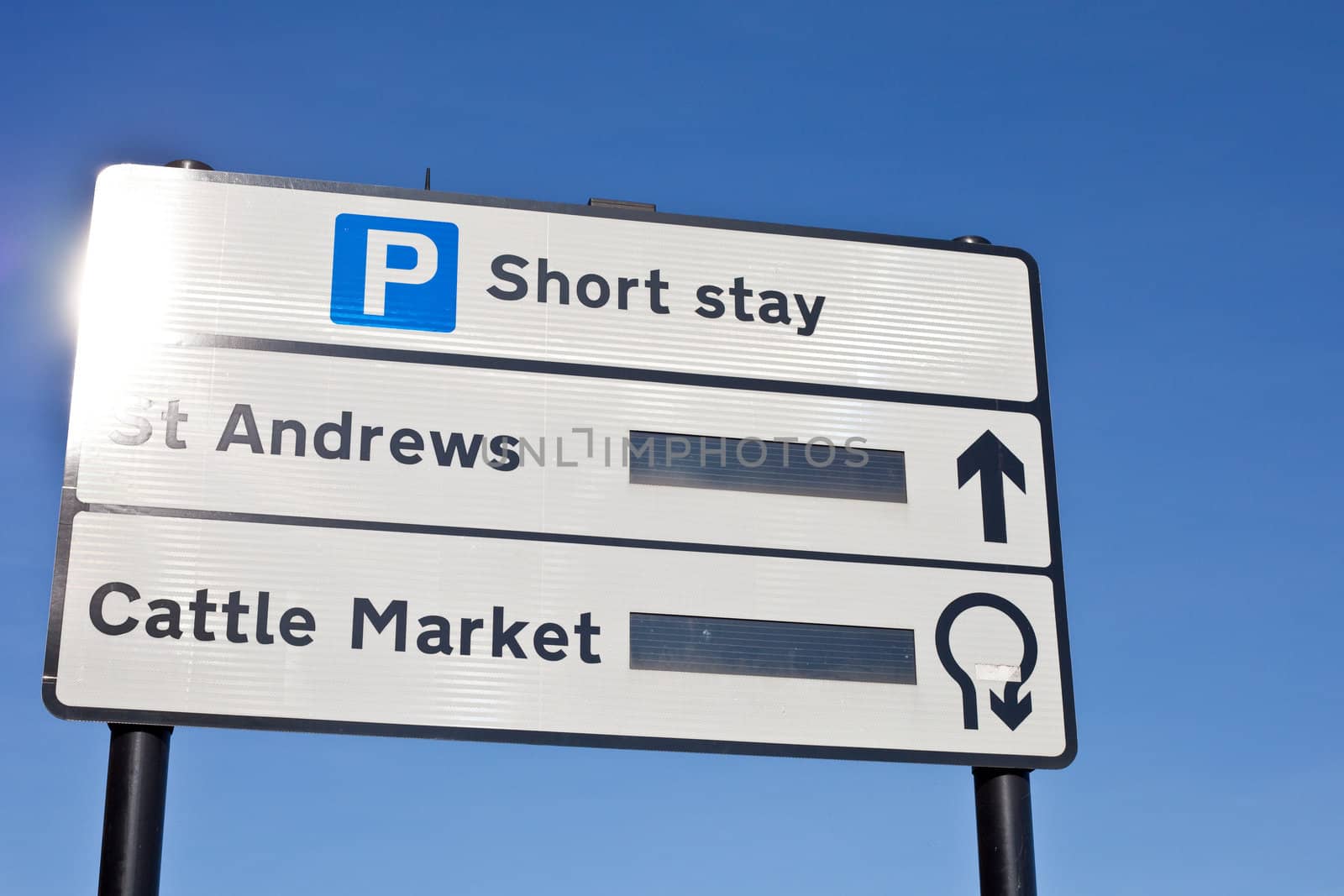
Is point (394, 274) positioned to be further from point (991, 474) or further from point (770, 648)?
point (991, 474)

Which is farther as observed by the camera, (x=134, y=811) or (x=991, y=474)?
(x=991, y=474)

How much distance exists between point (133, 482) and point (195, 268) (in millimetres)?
954

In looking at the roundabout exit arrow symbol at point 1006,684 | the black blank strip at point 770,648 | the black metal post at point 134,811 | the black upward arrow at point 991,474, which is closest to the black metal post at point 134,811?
the black metal post at point 134,811

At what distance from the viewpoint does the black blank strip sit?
6.75 m

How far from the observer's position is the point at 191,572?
254 inches

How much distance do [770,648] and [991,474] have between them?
4.31 feet

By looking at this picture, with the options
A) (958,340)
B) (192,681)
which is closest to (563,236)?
(958,340)

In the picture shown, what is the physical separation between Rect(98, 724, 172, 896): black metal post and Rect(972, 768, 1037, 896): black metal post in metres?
3.23

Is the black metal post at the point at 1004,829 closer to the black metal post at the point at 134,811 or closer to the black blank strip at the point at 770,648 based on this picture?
the black blank strip at the point at 770,648

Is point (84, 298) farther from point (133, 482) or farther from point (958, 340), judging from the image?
point (958, 340)

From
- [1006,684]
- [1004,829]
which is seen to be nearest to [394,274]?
[1006,684]

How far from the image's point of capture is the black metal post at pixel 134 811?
5.97 metres

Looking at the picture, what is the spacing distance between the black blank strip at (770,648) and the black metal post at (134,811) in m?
1.84

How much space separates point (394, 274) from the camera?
23.3 feet
